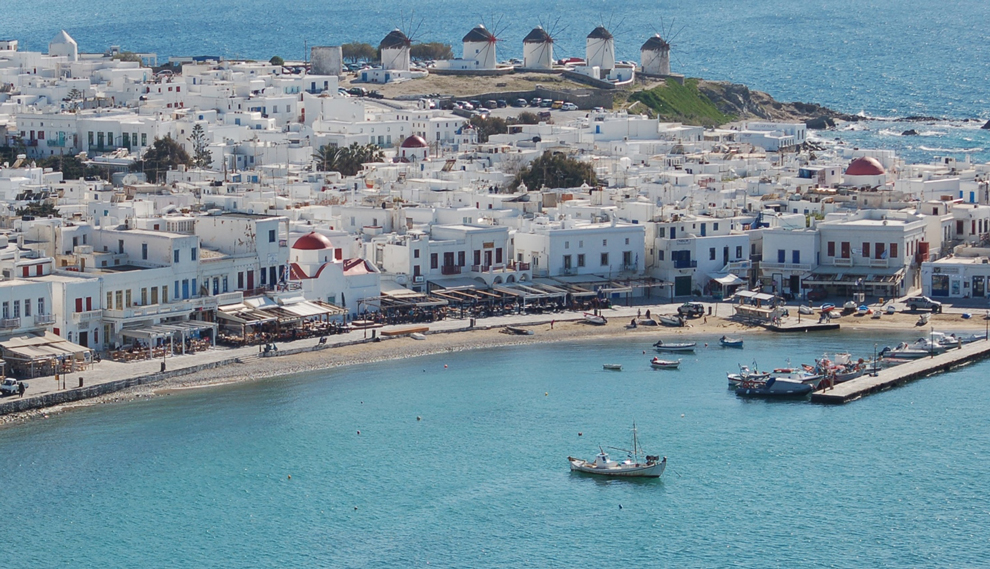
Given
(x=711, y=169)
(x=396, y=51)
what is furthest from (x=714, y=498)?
(x=396, y=51)

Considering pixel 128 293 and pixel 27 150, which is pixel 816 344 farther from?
pixel 27 150

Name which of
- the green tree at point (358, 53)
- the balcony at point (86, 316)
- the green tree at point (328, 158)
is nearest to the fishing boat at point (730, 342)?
the balcony at point (86, 316)

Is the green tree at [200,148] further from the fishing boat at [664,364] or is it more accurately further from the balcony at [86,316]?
the fishing boat at [664,364]

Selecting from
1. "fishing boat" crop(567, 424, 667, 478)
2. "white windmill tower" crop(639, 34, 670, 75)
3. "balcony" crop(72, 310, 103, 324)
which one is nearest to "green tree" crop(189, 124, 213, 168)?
"balcony" crop(72, 310, 103, 324)

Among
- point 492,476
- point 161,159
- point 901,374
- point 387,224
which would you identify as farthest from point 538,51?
point 492,476

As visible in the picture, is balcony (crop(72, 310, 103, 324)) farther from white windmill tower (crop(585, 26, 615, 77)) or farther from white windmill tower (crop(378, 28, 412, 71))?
white windmill tower (crop(585, 26, 615, 77))

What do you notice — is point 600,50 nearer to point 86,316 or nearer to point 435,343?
point 435,343
